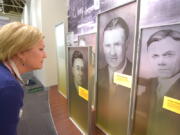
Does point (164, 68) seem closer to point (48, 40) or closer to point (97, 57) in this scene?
point (97, 57)

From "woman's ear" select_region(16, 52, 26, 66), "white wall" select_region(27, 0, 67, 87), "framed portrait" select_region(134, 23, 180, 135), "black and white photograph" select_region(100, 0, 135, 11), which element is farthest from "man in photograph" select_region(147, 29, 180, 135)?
"white wall" select_region(27, 0, 67, 87)

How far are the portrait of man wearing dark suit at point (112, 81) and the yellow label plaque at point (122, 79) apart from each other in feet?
0.11

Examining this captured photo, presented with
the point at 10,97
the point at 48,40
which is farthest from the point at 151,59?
the point at 48,40

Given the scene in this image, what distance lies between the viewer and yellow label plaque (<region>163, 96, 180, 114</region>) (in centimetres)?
105

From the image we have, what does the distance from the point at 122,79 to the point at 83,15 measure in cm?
172

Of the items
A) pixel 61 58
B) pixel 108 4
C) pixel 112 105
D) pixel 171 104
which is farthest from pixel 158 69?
pixel 61 58

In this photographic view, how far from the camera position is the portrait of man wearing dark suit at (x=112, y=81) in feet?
4.82

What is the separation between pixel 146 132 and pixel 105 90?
648mm

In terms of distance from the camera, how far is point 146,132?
1336 mm

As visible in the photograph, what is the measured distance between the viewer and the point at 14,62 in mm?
928

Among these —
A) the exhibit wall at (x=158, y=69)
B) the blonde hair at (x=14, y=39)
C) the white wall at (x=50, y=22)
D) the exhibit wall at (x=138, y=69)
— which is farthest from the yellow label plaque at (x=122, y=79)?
the white wall at (x=50, y=22)

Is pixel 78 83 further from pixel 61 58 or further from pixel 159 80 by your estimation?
pixel 61 58

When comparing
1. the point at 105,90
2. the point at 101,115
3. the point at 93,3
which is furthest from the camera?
the point at 93,3

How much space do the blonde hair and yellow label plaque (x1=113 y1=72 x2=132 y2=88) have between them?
972 millimetres
